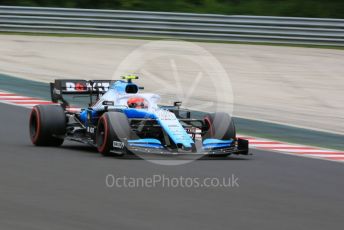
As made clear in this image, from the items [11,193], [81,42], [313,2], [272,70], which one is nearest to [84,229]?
[11,193]

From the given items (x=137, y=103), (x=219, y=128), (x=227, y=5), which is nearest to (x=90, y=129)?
(x=137, y=103)

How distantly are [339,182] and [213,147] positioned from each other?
74.1 inches

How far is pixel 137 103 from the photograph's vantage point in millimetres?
11523

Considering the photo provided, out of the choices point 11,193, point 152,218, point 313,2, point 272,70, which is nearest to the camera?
point 152,218

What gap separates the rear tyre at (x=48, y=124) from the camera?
12.0 meters

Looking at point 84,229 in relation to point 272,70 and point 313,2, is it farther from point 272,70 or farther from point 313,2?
point 313,2

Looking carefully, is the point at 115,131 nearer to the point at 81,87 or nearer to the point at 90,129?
the point at 90,129

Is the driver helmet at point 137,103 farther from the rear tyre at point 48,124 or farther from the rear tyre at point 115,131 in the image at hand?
the rear tyre at point 48,124

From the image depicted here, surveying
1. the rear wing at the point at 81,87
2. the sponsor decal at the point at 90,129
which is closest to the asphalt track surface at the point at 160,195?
the sponsor decal at the point at 90,129

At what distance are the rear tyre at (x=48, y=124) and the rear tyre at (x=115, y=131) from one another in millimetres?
1248

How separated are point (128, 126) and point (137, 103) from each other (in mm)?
669

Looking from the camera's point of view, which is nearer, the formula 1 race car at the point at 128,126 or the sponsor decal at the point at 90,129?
the formula 1 race car at the point at 128,126

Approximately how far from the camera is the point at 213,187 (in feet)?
30.3

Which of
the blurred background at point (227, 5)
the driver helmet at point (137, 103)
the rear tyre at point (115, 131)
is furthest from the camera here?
the blurred background at point (227, 5)
